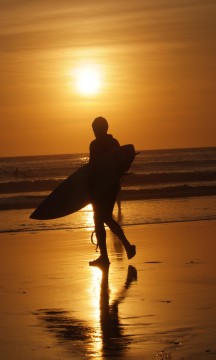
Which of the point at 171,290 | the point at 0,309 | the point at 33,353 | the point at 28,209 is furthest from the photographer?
the point at 28,209

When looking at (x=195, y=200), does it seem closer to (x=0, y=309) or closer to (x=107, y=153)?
(x=107, y=153)

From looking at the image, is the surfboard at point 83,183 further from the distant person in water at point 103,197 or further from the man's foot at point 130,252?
the man's foot at point 130,252

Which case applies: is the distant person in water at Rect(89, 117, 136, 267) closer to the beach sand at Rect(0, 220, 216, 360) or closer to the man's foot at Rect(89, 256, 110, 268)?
the man's foot at Rect(89, 256, 110, 268)

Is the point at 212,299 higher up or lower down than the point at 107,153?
→ lower down

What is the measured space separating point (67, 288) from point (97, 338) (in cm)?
243

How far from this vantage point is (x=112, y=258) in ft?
37.2

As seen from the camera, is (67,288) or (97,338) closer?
(97,338)

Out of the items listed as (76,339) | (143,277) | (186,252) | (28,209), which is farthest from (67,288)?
(28,209)

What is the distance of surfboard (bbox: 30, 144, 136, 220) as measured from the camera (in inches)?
419

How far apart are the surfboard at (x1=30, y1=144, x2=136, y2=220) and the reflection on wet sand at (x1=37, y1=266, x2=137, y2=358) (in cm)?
273

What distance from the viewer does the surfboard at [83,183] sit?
34.9 feet

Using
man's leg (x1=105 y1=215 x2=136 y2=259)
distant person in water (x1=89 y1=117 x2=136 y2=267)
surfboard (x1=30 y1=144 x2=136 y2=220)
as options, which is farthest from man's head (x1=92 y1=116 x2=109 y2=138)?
man's leg (x1=105 y1=215 x2=136 y2=259)

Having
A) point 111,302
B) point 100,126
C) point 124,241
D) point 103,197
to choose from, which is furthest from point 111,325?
point 100,126

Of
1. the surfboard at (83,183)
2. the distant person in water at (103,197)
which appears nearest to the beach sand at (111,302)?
the distant person in water at (103,197)
